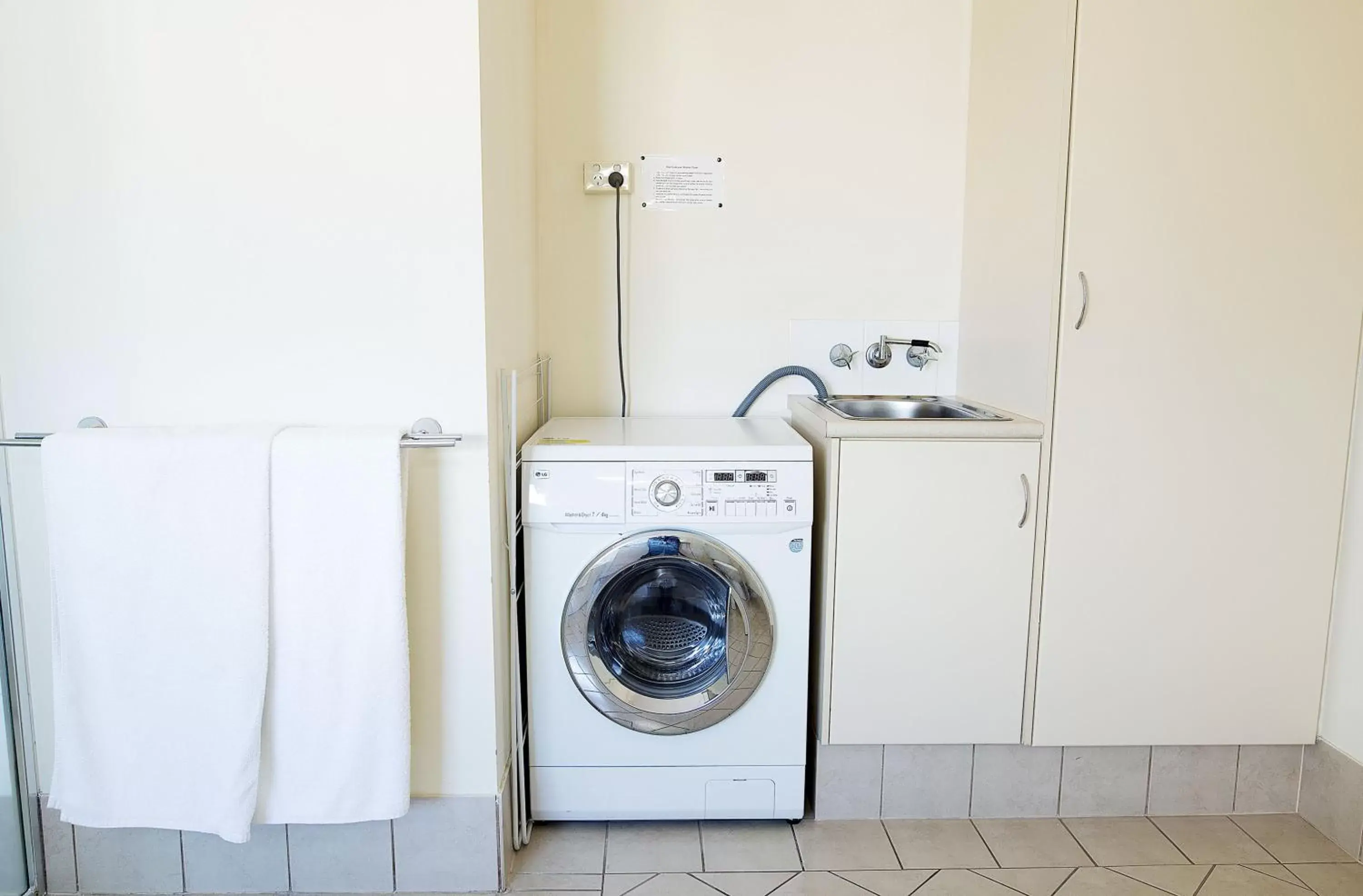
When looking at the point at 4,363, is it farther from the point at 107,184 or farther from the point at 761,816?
the point at 761,816

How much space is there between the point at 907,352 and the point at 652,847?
57.0 inches

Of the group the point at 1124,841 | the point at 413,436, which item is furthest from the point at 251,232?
the point at 1124,841

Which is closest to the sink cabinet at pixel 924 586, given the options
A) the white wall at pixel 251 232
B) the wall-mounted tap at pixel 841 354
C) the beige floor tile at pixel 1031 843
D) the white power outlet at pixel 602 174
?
the beige floor tile at pixel 1031 843

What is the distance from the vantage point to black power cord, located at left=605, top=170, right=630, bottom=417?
2.38 m

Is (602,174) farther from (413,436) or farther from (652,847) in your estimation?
(652,847)

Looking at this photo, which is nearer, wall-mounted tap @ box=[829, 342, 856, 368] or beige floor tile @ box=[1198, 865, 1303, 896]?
beige floor tile @ box=[1198, 865, 1303, 896]

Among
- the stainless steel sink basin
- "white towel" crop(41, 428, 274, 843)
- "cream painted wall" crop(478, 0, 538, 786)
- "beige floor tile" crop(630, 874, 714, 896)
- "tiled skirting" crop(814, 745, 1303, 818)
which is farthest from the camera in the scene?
the stainless steel sink basin

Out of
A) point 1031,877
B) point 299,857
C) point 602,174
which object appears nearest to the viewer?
point 299,857

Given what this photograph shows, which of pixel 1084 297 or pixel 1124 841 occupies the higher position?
pixel 1084 297

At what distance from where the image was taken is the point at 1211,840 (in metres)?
2.01

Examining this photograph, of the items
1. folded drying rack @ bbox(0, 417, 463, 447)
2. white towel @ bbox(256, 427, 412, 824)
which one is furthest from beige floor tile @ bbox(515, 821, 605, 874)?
folded drying rack @ bbox(0, 417, 463, 447)

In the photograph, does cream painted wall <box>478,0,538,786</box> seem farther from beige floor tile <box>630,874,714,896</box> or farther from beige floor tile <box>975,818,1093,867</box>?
beige floor tile <box>975,818,1093,867</box>

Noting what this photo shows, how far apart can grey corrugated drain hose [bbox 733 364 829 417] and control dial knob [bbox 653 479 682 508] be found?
669 millimetres

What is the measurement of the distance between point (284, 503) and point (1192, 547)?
6.15 ft
